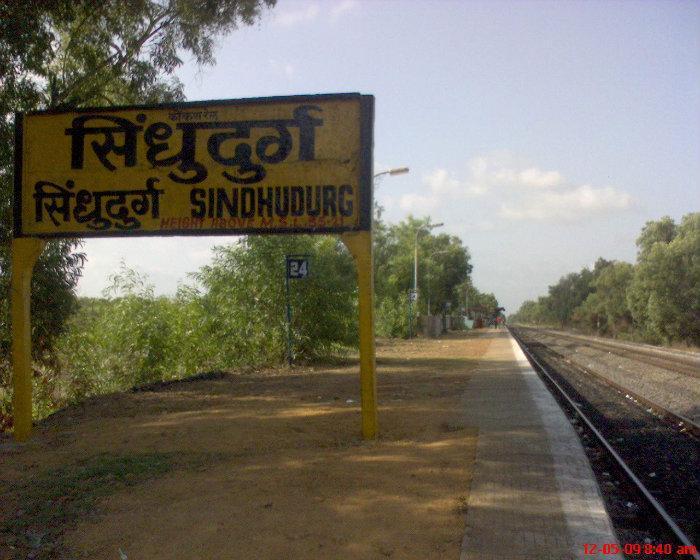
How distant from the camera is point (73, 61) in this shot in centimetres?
1410

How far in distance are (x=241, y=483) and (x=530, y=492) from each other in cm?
267

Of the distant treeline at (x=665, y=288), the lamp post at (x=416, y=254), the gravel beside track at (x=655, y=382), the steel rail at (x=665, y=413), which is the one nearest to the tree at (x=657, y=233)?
the distant treeline at (x=665, y=288)

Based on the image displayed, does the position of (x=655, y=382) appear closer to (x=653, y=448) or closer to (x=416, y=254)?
(x=653, y=448)

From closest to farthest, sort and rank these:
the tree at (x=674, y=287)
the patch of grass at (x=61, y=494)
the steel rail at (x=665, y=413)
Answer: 1. the patch of grass at (x=61, y=494)
2. the steel rail at (x=665, y=413)
3. the tree at (x=674, y=287)

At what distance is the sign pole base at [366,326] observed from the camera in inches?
346

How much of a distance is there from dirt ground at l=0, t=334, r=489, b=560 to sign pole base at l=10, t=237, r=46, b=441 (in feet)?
1.14

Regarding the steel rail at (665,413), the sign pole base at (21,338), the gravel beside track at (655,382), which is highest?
the sign pole base at (21,338)

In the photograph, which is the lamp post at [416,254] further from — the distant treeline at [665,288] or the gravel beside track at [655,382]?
the distant treeline at [665,288]

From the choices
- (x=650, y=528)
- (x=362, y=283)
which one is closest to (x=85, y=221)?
(x=362, y=283)

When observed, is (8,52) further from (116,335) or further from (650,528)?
(650,528)

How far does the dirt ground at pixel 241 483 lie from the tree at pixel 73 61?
2.53 meters

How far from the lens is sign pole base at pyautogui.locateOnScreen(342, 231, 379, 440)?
8781mm
